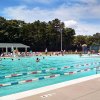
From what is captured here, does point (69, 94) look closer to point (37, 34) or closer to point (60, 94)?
point (60, 94)

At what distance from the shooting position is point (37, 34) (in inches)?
2436

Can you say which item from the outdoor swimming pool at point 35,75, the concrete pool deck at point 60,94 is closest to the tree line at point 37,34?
the outdoor swimming pool at point 35,75

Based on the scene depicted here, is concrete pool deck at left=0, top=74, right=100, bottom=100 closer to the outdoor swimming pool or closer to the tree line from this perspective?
the outdoor swimming pool

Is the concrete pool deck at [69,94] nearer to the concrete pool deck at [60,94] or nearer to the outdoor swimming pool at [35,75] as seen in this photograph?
the concrete pool deck at [60,94]

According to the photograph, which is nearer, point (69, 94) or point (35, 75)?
point (69, 94)

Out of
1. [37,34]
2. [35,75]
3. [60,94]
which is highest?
[37,34]

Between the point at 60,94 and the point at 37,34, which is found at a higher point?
the point at 37,34

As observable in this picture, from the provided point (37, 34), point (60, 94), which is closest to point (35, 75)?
point (60, 94)

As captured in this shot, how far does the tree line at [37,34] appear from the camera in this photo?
58750mm

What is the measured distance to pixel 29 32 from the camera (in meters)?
61.3

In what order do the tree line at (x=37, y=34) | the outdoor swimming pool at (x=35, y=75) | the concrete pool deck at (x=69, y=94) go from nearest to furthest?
1. the concrete pool deck at (x=69, y=94)
2. the outdoor swimming pool at (x=35, y=75)
3. the tree line at (x=37, y=34)

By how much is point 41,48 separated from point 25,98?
56.6 m

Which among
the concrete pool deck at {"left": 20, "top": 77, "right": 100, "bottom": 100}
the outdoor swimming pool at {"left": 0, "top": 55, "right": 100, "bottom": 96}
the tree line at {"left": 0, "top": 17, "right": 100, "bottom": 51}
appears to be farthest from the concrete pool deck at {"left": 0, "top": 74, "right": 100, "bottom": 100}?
the tree line at {"left": 0, "top": 17, "right": 100, "bottom": 51}

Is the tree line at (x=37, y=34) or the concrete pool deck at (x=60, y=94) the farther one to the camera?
the tree line at (x=37, y=34)
